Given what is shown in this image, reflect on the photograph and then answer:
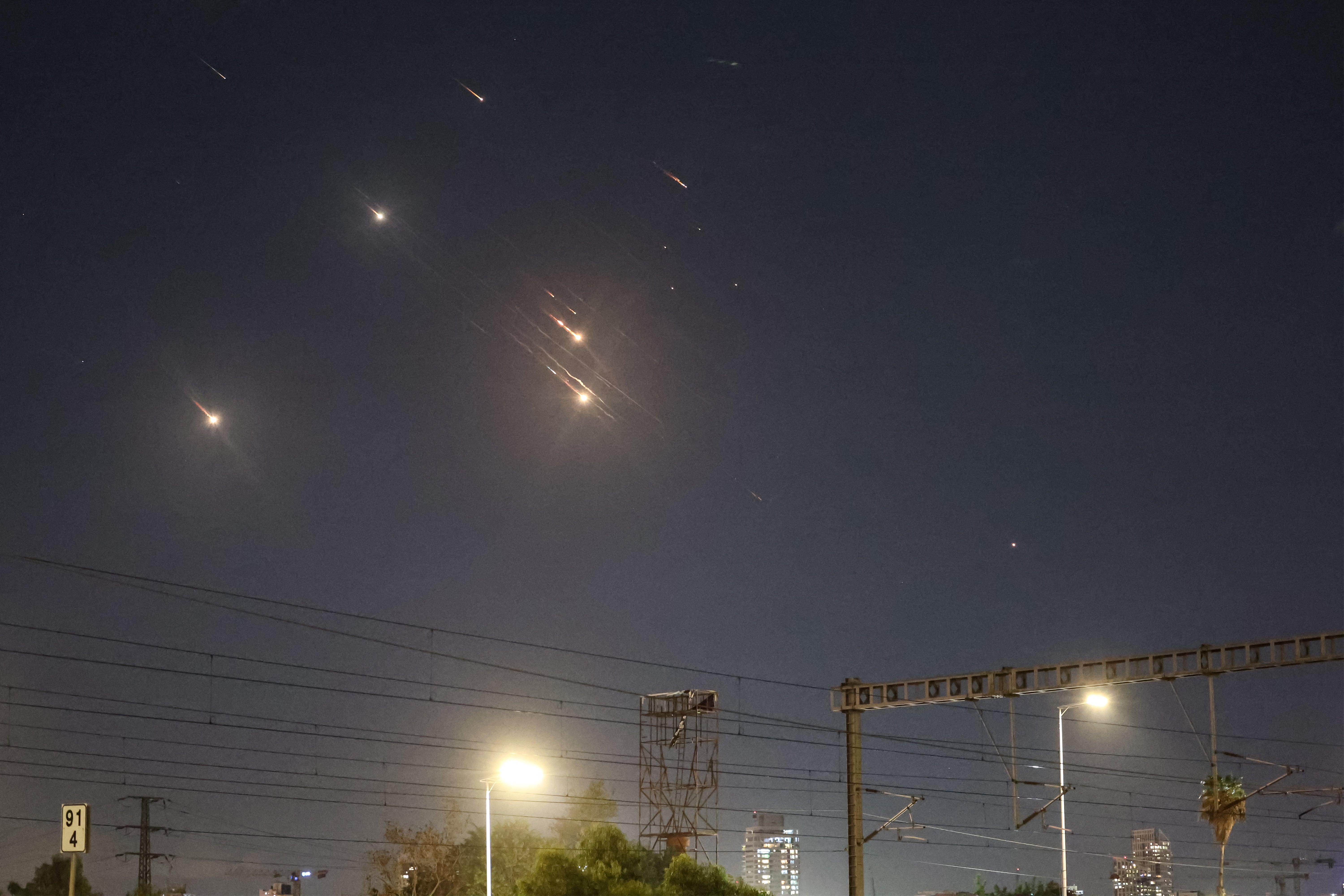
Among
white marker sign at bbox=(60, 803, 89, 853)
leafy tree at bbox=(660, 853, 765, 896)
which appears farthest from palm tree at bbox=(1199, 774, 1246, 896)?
white marker sign at bbox=(60, 803, 89, 853)

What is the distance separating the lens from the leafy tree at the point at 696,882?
59.4m

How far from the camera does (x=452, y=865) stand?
95312 millimetres

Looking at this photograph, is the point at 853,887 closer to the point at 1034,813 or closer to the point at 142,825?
the point at 1034,813

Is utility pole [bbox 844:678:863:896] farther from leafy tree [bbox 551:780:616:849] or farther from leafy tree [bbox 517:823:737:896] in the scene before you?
leafy tree [bbox 551:780:616:849]

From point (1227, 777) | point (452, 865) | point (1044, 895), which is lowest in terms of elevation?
point (1044, 895)

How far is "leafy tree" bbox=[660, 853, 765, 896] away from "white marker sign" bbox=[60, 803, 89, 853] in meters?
38.1

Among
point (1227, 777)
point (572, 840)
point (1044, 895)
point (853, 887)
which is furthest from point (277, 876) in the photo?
point (853, 887)

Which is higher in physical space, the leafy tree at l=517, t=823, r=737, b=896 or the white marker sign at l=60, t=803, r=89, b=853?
the white marker sign at l=60, t=803, r=89, b=853

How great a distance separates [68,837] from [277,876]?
16458 cm

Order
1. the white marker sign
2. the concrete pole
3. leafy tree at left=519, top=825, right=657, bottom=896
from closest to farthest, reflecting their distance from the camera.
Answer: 1. the white marker sign
2. the concrete pole
3. leafy tree at left=519, top=825, right=657, bottom=896

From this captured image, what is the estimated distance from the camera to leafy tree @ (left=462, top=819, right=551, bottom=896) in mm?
98750

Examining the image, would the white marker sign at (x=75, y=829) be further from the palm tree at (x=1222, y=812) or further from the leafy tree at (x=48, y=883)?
the leafy tree at (x=48, y=883)

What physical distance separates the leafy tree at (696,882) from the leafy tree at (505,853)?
129ft

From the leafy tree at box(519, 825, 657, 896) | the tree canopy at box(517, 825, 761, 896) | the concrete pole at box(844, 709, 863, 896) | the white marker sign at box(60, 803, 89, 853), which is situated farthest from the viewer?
the leafy tree at box(519, 825, 657, 896)
